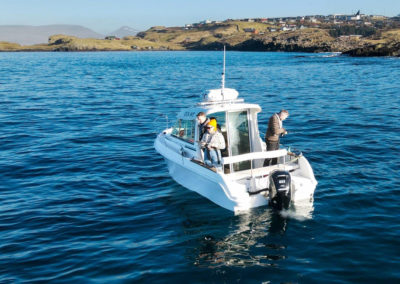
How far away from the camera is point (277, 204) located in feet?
37.8

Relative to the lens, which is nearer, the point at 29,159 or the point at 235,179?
the point at 235,179

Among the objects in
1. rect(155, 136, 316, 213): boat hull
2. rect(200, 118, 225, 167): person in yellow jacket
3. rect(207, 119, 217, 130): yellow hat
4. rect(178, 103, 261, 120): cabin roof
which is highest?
rect(178, 103, 261, 120): cabin roof

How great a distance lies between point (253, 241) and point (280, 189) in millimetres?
1710

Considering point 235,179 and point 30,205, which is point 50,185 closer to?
point 30,205

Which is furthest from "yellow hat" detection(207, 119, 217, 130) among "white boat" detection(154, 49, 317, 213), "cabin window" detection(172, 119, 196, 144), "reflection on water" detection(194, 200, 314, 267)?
"reflection on water" detection(194, 200, 314, 267)

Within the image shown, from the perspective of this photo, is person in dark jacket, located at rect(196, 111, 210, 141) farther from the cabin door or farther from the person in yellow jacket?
the cabin door

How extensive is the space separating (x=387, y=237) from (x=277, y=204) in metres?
3.02

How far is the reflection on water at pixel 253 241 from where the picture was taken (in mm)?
9656

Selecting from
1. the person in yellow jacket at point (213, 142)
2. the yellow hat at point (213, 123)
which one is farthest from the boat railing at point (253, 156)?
the yellow hat at point (213, 123)

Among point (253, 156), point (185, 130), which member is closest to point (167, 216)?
point (253, 156)

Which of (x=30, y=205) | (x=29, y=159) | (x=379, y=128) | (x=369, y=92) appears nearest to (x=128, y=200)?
(x=30, y=205)

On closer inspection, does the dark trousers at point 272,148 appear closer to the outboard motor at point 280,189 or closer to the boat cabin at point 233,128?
the boat cabin at point 233,128

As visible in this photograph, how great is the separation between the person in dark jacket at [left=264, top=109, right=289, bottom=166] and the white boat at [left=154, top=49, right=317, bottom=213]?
285 millimetres

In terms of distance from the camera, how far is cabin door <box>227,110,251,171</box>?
13383 mm
